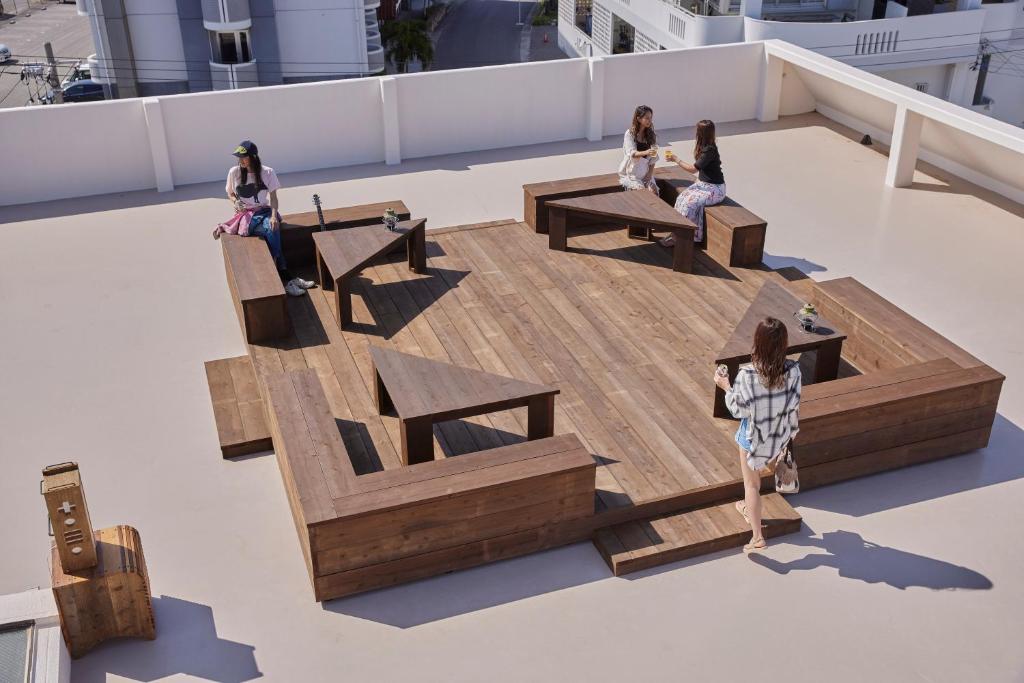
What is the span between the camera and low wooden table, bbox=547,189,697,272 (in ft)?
28.1

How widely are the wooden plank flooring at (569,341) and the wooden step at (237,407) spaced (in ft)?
0.64

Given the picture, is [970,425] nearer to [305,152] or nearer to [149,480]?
[149,480]

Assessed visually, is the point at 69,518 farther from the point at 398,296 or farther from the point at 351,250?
the point at 398,296

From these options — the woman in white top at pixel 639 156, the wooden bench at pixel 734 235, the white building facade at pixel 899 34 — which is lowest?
the white building facade at pixel 899 34

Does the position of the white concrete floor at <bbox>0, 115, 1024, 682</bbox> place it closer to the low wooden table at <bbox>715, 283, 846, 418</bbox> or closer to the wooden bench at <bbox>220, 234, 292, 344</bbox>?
the wooden bench at <bbox>220, 234, 292, 344</bbox>

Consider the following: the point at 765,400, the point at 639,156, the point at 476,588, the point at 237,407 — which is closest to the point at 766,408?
the point at 765,400

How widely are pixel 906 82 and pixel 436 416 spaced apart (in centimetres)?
1623

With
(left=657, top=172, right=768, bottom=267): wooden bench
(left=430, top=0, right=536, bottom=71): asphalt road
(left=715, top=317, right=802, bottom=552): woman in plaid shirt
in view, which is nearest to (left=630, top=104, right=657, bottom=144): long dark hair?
(left=657, top=172, right=768, bottom=267): wooden bench

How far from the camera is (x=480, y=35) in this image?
53.0 meters

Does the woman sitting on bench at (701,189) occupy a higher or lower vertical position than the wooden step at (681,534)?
higher

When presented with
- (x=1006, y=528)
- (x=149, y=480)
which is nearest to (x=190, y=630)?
(x=149, y=480)

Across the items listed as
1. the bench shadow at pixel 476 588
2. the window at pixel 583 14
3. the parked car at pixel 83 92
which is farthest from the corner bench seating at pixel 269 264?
the window at pixel 583 14

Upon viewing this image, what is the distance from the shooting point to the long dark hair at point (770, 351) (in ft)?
16.7

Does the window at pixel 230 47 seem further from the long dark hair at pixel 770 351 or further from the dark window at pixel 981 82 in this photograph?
the long dark hair at pixel 770 351
